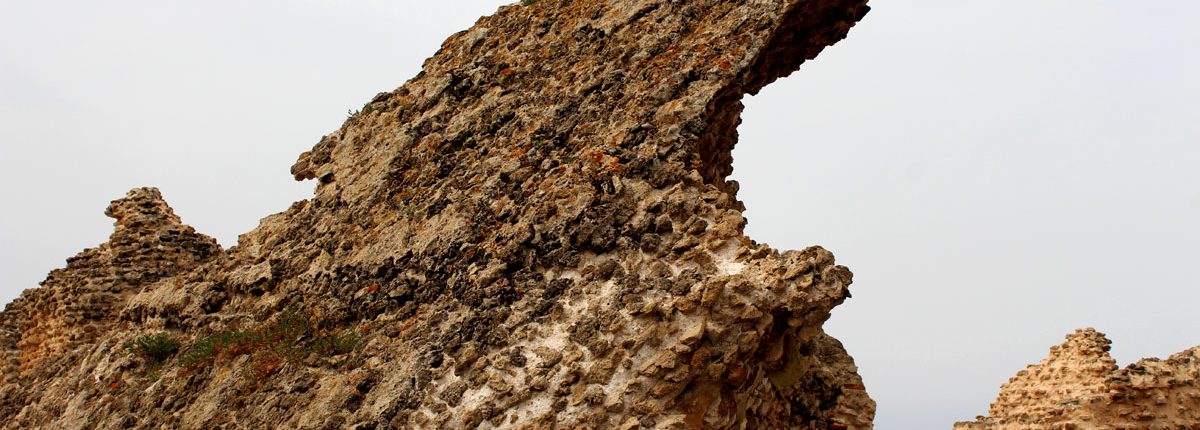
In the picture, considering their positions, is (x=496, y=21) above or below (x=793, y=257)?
above

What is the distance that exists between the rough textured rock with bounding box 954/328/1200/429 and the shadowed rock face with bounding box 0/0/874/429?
372 cm

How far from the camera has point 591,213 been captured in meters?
5.50

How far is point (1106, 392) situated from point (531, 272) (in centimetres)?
693

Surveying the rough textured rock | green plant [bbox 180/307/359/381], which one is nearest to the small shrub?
green plant [bbox 180/307/359/381]

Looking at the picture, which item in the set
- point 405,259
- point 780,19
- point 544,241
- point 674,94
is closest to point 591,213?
point 544,241

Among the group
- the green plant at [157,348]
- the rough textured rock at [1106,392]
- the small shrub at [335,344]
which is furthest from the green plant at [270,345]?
the rough textured rock at [1106,392]

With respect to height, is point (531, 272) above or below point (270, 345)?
above

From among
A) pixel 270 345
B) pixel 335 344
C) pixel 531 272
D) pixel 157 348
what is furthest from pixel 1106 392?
pixel 157 348

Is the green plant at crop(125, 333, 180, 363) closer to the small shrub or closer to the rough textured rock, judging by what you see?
the small shrub

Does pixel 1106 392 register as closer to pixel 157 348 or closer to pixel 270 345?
pixel 270 345

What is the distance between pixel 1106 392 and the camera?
8.81 m

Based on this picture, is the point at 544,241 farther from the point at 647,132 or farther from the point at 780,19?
the point at 780,19

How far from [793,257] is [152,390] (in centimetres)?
510

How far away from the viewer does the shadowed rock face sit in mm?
4738
